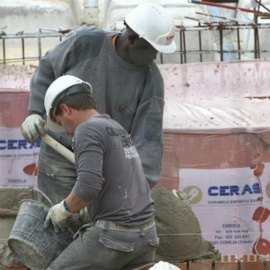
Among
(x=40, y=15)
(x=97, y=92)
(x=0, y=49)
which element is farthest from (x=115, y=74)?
(x=40, y=15)

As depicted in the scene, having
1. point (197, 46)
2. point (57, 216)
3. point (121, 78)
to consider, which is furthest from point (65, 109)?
point (197, 46)

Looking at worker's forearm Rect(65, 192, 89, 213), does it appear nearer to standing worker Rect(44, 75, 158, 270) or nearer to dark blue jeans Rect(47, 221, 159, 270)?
standing worker Rect(44, 75, 158, 270)

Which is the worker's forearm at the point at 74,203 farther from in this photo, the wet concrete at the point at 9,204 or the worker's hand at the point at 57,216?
the wet concrete at the point at 9,204

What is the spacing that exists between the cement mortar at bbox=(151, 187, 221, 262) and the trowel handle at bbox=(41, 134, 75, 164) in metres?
1.01

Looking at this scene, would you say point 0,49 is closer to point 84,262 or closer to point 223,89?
point 223,89

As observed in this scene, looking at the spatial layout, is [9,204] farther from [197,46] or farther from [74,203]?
[197,46]

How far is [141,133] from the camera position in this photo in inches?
197

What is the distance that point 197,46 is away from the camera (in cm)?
1262

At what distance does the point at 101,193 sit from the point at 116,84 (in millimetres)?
1070

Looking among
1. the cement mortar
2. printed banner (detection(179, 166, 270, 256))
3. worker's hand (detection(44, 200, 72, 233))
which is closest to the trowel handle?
worker's hand (detection(44, 200, 72, 233))

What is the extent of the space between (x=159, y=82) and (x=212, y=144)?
357cm

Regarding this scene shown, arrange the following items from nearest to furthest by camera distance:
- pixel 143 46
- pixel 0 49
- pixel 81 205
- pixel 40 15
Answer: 1. pixel 81 205
2. pixel 143 46
3. pixel 0 49
4. pixel 40 15

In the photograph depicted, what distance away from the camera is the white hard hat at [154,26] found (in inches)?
191

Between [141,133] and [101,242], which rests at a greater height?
[141,133]
